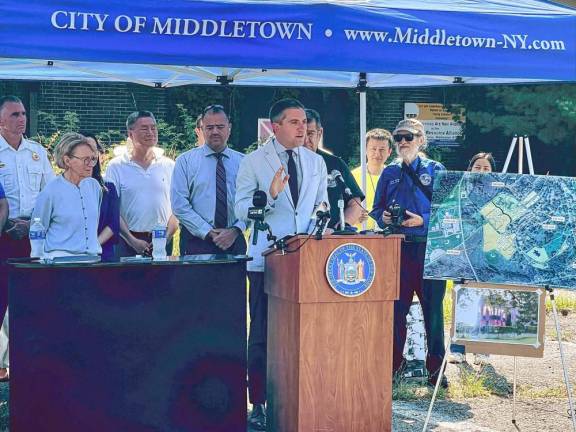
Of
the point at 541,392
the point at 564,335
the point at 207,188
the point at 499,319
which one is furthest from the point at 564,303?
the point at 207,188

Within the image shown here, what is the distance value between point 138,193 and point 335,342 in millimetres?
2824

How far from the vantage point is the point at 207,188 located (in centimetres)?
678

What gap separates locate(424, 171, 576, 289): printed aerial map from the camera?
552cm

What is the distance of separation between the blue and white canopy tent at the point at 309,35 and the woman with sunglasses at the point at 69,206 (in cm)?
115

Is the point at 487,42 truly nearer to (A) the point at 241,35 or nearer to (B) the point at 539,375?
(A) the point at 241,35

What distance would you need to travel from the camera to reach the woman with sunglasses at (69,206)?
607cm

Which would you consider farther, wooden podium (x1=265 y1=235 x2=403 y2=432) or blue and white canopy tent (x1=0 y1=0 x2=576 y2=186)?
wooden podium (x1=265 y1=235 x2=403 y2=432)

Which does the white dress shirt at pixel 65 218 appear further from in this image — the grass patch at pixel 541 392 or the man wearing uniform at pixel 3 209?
the grass patch at pixel 541 392

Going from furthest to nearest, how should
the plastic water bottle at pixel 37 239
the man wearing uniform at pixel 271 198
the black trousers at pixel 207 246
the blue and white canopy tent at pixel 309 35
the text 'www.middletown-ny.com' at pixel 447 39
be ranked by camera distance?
the black trousers at pixel 207 246, the man wearing uniform at pixel 271 198, the plastic water bottle at pixel 37 239, the text 'www.middletown-ny.com' at pixel 447 39, the blue and white canopy tent at pixel 309 35

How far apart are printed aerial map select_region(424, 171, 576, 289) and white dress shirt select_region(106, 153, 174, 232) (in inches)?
103

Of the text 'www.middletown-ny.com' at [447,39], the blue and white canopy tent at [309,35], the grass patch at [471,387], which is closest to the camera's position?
the blue and white canopy tent at [309,35]

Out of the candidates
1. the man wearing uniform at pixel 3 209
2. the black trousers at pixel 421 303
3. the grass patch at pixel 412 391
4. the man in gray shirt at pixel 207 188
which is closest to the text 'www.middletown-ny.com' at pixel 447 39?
the man in gray shirt at pixel 207 188

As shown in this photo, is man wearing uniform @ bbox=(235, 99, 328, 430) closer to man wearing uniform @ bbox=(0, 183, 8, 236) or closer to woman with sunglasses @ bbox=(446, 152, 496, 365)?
man wearing uniform @ bbox=(0, 183, 8, 236)

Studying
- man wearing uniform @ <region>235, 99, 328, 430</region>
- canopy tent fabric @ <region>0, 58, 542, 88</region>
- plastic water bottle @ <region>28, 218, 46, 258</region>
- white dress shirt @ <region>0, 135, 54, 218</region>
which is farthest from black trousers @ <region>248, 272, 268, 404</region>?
canopy tent fabric @ <region>0, 58, 542, 88</region>
